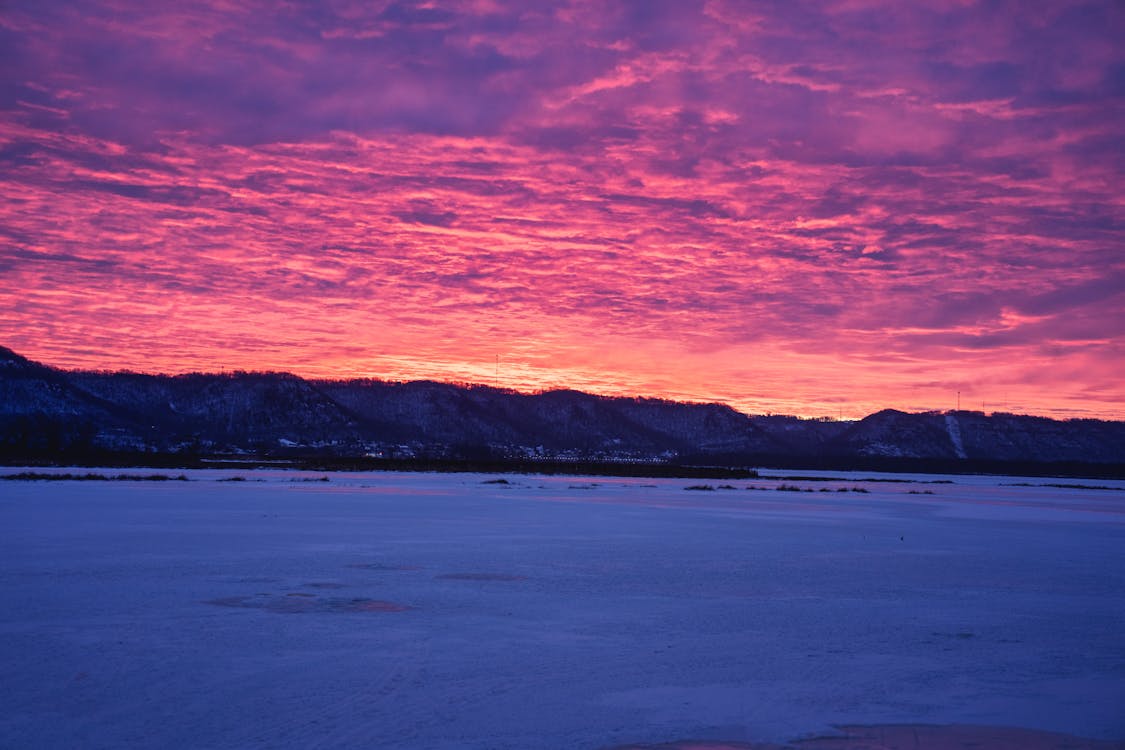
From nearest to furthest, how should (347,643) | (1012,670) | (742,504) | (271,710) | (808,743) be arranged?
(808,743) < (271,710) < (1012,670) < (347,643) < (742,504)

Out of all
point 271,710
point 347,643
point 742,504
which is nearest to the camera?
point 271,710

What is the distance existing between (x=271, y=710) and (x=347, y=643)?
2251 millimetres

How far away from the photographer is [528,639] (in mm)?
9469

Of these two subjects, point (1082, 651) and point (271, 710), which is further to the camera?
point (1082, 651)

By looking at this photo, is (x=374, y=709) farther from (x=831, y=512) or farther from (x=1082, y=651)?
(x=831, y=512)

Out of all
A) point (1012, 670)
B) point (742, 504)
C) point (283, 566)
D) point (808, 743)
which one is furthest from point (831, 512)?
point (808, 743)

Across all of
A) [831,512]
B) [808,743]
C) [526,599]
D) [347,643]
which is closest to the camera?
[808,743]

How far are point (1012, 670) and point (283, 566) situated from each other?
32.7 feet

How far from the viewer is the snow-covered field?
6.71 meters

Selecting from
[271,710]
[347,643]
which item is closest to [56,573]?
[347,643]

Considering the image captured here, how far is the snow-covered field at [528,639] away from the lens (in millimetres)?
6707

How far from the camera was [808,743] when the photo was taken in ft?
20.9

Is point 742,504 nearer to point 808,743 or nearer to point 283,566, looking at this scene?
point 283,566

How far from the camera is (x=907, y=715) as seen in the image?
705 centimetres
